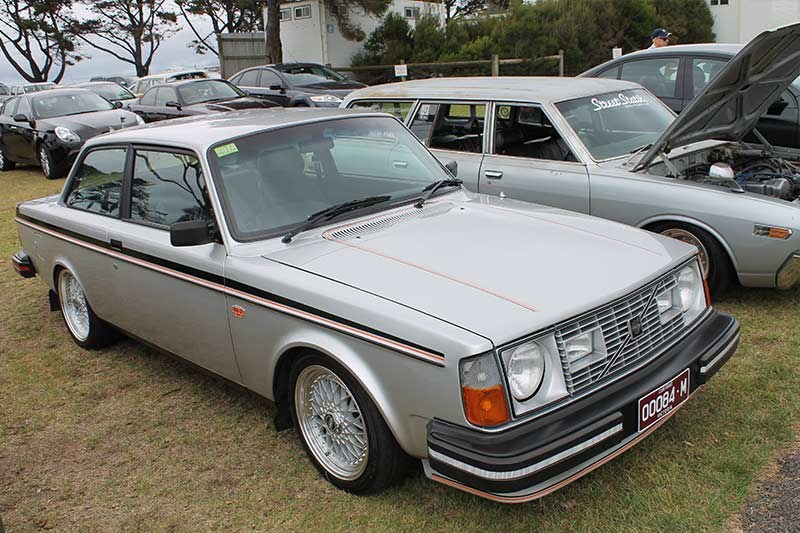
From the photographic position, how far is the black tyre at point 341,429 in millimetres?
3066

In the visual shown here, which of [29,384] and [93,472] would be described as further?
[29,384]

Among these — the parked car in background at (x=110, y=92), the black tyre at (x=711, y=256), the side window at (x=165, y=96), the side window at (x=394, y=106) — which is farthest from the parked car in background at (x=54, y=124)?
the black tyre at (x=711, y=256)

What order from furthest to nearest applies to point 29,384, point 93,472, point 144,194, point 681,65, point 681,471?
point 681,65 < point 29,384 < point 144,194 < point 93,472 < point 681,471

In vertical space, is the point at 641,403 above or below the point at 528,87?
below

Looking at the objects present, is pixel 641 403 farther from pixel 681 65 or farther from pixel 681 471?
pixel 681 65

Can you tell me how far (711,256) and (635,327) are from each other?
89.0 inches

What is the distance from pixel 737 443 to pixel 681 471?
37 centimetres

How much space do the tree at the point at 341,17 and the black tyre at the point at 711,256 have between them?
24.2 m

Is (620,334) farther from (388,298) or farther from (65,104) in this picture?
(65,104)

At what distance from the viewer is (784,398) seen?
3.80 m

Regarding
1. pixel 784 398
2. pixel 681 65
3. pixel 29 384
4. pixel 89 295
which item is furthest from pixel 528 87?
pixel 29 384

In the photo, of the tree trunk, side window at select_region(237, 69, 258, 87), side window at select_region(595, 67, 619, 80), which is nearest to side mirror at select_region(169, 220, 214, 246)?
side window at select_region(595, 67, 619, 80)

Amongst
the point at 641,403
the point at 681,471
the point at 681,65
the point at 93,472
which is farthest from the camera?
the point at 681,65

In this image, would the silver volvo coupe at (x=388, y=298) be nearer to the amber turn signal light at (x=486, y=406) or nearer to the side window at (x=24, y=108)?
the amber turn signal light at (x=486, y=406)
